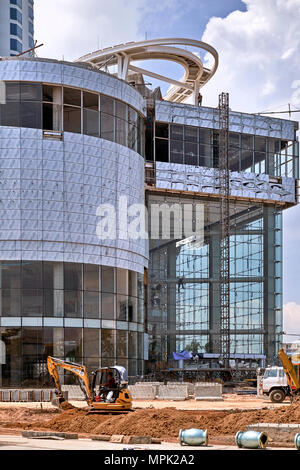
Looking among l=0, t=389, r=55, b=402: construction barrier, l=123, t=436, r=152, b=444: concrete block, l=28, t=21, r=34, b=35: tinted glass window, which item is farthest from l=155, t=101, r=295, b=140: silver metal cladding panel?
l=28, t=21, r=34, b=35: tinted glass window

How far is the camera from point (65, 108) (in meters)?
66.4

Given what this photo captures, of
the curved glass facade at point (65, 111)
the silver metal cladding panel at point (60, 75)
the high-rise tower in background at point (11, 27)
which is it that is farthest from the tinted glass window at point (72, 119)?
the high-rise tower in background at point (11, 27)

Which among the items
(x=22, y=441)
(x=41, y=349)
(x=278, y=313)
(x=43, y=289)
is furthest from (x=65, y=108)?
(x=22, y=441)

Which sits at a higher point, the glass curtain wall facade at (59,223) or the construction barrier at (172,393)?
the glass curtain wall facade at (59,223)

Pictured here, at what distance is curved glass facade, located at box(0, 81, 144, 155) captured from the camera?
211 feet

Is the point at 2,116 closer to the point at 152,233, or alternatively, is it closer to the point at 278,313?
the point at 152,233

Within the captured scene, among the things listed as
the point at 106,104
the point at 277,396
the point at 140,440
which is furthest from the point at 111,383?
the point at 106,104

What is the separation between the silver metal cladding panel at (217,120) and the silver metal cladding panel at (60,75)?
14.1 m

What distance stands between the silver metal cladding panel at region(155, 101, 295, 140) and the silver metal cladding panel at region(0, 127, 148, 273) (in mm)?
17113

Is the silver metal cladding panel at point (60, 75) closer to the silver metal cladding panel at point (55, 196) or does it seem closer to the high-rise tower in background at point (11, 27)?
the silver metal cladding panel at point (55, 196)

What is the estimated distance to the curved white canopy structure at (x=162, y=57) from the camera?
8481cm

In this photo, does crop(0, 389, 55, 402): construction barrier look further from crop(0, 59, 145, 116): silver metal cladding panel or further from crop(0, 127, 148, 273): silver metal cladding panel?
crop(0, 59, 145, 116): silver metal cladding panel

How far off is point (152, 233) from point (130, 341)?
1760 centimetres
